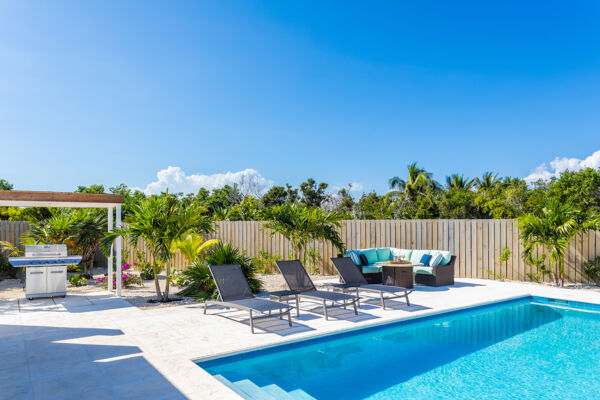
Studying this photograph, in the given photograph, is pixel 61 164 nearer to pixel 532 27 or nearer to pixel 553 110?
pixel 532 27

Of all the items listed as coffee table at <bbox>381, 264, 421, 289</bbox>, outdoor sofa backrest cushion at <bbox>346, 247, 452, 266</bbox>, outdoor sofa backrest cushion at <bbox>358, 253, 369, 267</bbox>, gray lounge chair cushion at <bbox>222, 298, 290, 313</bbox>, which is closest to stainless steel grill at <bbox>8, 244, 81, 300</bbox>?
gray lounge chair cushion at <bbox>222, 298, 290, 313</bbox>

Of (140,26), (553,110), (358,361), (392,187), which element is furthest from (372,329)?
(392,187)

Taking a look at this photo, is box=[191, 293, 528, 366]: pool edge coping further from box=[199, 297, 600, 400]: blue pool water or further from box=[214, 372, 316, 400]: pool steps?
box=[214, 372, 316, 400]: pool steps

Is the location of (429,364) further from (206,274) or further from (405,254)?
(405,254)

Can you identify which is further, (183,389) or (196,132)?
(196,132)

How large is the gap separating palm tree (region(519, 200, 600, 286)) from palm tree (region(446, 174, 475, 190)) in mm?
29073

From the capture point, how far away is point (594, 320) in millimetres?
7012

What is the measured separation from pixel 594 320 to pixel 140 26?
522 inches

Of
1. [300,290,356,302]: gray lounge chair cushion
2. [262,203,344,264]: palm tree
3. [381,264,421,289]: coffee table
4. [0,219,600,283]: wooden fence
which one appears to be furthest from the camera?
[0,219,600,283]: wooden fence

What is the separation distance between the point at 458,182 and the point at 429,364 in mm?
36313

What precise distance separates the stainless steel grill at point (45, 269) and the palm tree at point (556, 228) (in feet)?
35.1

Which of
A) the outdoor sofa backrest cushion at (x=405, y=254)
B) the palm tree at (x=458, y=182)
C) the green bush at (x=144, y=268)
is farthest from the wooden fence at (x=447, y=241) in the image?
the palm tree at (x=458, y=182)

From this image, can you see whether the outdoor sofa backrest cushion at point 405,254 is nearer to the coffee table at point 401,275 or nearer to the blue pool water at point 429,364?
the coffee table at point 401,275

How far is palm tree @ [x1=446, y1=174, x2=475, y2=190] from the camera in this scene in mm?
38188
